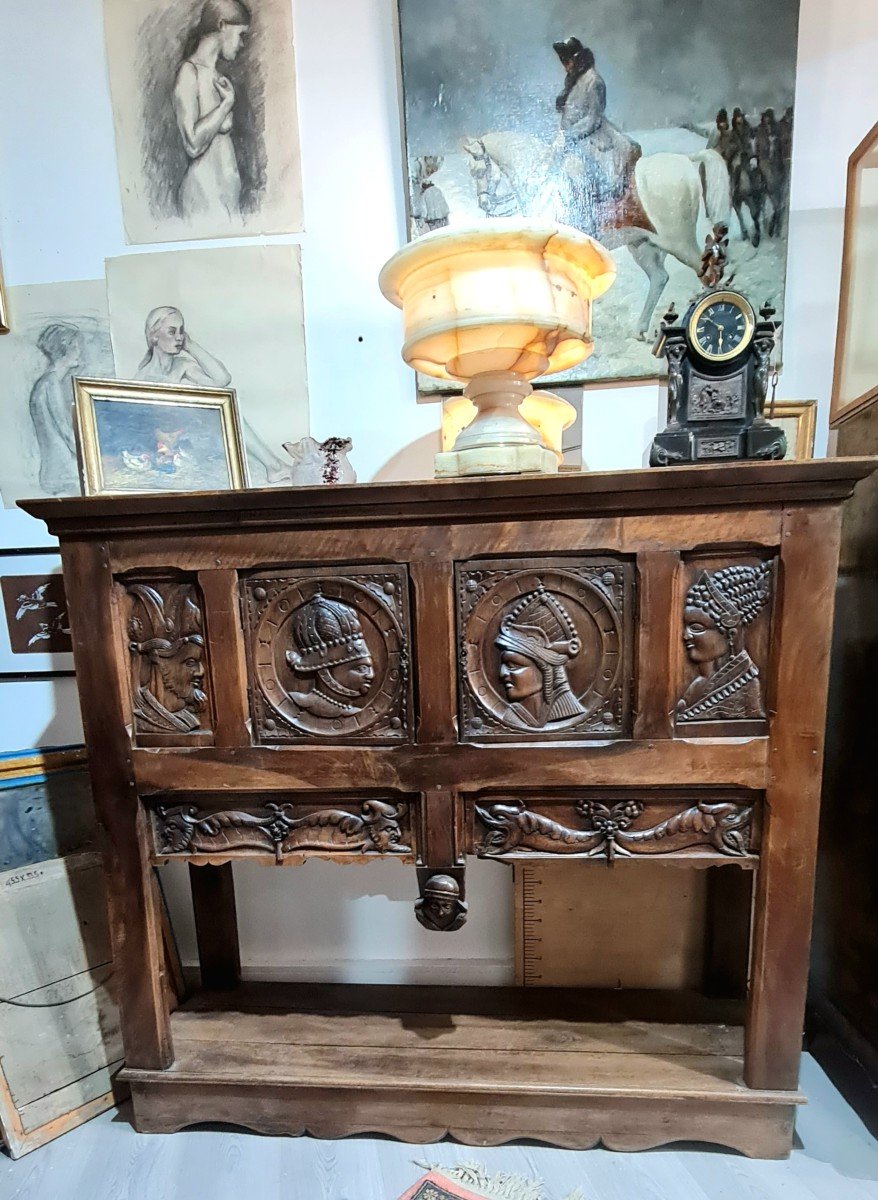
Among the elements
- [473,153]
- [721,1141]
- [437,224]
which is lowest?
[721,1141]

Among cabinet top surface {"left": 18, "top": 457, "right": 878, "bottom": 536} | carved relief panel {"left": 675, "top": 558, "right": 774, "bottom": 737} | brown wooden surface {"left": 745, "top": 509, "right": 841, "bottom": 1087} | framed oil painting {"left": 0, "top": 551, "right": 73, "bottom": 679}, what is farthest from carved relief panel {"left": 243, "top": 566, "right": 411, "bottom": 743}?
framed oil painting {"left": 0, "top": 551, "right": 73, "bottom": 679}

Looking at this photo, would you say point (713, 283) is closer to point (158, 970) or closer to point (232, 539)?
point (232, 539)

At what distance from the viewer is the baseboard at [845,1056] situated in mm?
1100

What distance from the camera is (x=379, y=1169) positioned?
1.03m

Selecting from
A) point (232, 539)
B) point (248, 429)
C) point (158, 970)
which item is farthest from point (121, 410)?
point (158, 970)

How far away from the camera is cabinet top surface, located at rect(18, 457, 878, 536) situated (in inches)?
32.8

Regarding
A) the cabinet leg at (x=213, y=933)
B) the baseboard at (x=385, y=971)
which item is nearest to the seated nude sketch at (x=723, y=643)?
the baseboard at (x=385, y=971)

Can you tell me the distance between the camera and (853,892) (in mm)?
1174

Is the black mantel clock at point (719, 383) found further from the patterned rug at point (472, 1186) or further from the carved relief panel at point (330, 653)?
the patterned rug at point (472, 1186)

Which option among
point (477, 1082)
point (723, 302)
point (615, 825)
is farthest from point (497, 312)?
point (477, 1082)

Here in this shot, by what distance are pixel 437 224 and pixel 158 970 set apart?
5.46 feet

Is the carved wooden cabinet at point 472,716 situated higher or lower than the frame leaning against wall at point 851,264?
lower

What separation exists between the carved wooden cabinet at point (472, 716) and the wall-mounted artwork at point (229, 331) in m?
0.49

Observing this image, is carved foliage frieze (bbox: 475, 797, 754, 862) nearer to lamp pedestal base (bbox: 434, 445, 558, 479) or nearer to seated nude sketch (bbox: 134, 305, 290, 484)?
lamp pedestal base (bbox: 434, 445, 558, 479)
